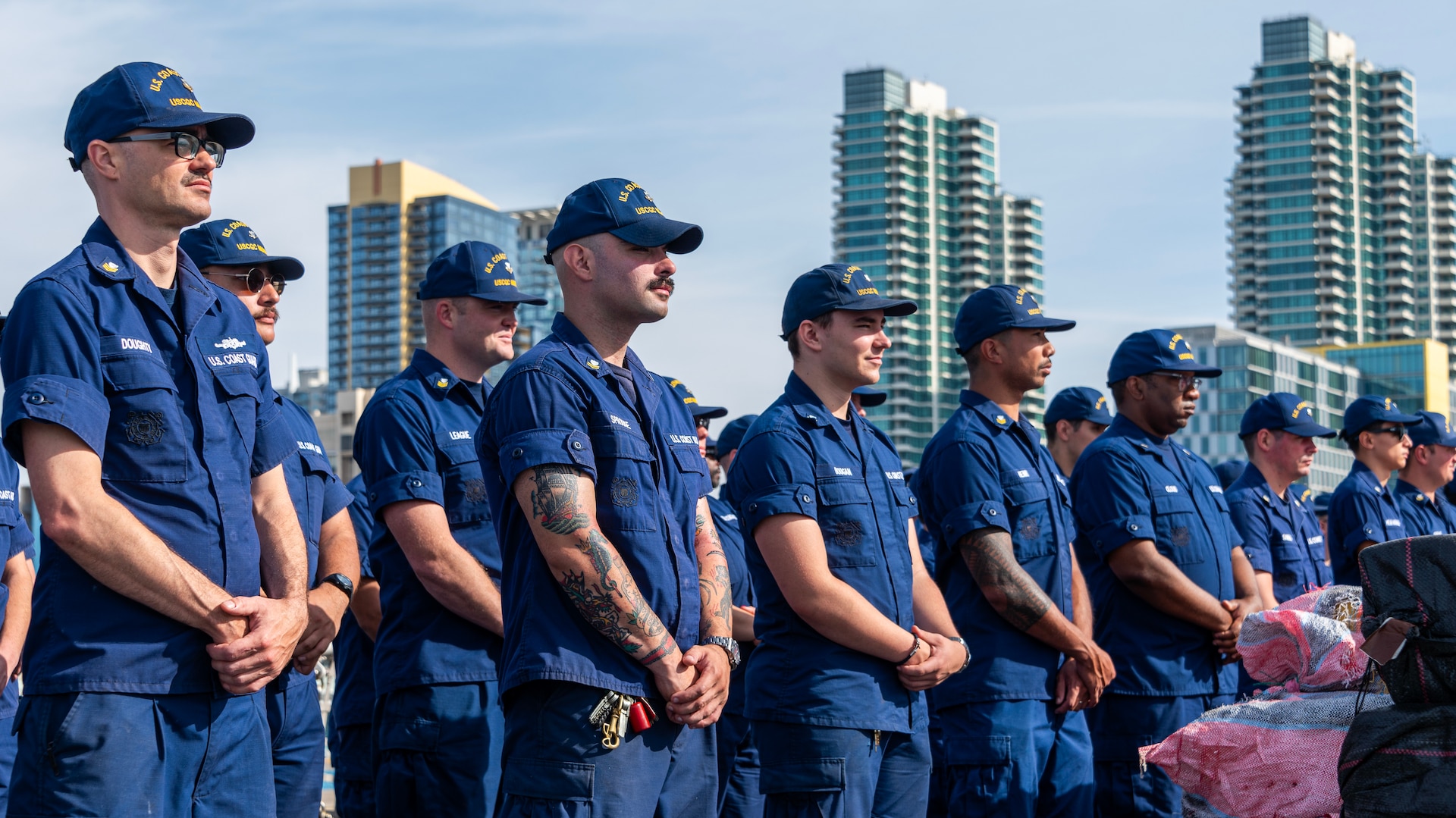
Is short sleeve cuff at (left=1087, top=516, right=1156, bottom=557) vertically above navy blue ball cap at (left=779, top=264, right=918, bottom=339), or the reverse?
navy blue ball cap at (left=779, top=264, right=918, bottom=339)

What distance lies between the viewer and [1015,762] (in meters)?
6.30

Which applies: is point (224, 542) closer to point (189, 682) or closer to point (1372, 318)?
point (189, 682)

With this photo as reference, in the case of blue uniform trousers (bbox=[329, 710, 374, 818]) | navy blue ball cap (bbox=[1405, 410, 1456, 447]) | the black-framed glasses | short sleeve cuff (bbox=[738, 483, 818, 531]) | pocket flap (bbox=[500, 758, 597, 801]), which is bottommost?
blue uniform trousers (bbox=[329, 710, 374, 818])

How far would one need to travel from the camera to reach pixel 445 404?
591 cm

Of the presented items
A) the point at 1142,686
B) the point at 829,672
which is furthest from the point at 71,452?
the point at 1142,686

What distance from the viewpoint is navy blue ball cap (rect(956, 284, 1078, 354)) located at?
23.3 feet

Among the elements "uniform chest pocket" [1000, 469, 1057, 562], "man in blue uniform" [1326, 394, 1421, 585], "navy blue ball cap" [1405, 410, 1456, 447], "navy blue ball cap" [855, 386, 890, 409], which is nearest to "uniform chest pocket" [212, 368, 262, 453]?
"uniform chest pocket" [1000, 469, 1057, 562]

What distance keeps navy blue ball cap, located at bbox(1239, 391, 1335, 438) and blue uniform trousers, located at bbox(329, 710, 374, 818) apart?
5974mm

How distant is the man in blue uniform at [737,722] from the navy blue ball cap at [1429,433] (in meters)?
5.37

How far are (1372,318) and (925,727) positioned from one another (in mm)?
159687

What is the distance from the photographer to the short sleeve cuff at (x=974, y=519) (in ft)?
21.4

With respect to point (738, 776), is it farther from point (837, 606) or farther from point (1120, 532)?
point (837, 606)

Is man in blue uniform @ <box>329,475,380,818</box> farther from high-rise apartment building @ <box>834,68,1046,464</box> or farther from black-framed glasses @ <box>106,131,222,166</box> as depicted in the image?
high-rise apartment building @ <box>834,68,1046,464</box>

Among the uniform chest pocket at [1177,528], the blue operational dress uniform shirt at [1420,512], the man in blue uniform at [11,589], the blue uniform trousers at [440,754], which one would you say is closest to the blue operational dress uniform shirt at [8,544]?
the man in blue uniform at [11,589]
